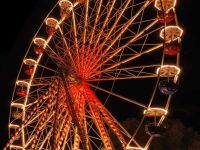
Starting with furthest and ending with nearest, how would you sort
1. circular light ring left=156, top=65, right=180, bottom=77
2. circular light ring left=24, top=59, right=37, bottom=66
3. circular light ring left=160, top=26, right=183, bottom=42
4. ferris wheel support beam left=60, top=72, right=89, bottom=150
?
1. circular light ring left=24, top=59, right=37, bottom=66
2. circular light ring left=160, top=26, right=183, bottom=42
3. circular light ring left=156, top=65, right=180, bottom=77
4. ferris wheel support beam left=60, top=72, right=89, bottom=150

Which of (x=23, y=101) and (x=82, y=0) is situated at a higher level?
(x=82, y=0)

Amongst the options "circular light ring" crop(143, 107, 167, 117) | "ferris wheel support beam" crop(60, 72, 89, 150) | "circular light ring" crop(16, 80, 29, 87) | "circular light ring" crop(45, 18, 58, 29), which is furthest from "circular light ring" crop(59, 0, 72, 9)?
"circular light ring" crop(143, 107, 167, 117)

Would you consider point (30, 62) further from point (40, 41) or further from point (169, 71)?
point (169, 71)

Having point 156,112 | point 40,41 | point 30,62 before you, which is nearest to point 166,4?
point 156,112

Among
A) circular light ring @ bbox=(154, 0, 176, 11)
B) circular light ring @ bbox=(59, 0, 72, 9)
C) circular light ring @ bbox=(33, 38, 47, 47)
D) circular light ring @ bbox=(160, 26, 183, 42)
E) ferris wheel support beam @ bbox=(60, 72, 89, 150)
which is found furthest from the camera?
circular light ring @ bbox=(59, 0, 72, 9)

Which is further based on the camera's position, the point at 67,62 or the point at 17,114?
the point at 17,114

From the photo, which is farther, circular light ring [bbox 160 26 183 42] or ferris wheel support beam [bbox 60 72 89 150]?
circular light ring [bbox 160 26 183 42]

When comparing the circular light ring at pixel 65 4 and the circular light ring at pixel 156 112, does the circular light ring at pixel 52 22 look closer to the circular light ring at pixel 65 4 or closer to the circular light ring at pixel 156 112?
the circular light ring at pixel 65 4

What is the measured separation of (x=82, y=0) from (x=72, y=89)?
361cm

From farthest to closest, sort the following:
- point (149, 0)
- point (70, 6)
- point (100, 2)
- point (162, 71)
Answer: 1. point (70, 6)
2. point (100, 2)
3. point (149, 0)
4. point (162, 71)

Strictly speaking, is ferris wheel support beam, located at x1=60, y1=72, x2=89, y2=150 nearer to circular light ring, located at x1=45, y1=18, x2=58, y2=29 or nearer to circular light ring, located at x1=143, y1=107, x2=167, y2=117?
circular light ring, located at x1=143, y1=107, x2=167, y2=117

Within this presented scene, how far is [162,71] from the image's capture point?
1288 cm

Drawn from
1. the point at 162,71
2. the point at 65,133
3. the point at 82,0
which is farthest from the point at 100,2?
the point at 65,133

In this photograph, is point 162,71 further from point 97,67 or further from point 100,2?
point 100,2
